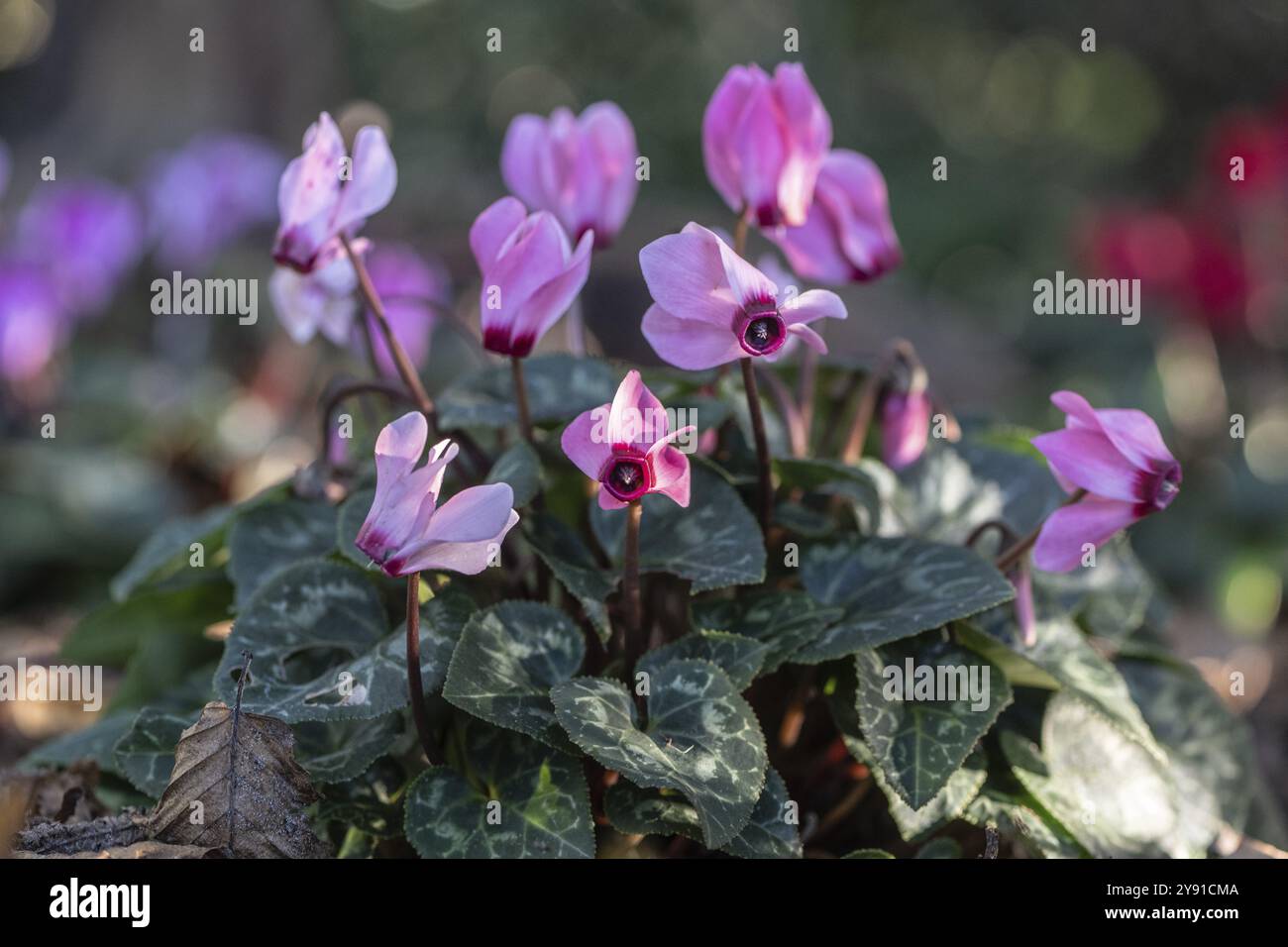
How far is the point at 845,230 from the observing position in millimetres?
1533

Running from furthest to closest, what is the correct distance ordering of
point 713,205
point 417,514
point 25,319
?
point 713,205 < point 25,319 < point 417,514

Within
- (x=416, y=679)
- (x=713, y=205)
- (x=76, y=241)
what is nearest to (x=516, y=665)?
(x=416, y=679)

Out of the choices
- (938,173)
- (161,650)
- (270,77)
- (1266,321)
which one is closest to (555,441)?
(161,650)

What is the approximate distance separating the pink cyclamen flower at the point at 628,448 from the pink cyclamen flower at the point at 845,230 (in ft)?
1.71

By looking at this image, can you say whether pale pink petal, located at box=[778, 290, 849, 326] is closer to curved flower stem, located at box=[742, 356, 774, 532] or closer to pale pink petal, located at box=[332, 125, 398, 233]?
curved flower stem, located at box=[742, 356, 774, 532]

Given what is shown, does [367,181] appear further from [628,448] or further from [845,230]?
[845,230]

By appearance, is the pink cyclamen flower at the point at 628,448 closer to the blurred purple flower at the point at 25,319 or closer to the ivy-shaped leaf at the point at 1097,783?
the ivy-shaped leaf at the point at 1097,783

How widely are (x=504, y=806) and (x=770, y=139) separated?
0.72 metres

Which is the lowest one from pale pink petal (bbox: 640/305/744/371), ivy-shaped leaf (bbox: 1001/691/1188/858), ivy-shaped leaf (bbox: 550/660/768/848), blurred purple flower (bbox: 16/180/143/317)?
ivy-shaped leaf (bbox: 1001/691/1188/858)

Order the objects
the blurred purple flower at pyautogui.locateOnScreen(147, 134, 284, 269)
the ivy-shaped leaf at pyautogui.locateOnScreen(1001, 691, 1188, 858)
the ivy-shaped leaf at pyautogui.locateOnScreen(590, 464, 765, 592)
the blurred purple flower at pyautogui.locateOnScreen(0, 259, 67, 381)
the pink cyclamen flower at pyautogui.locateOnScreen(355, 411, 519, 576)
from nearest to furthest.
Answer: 1. the pink cyclamen flower at pyautogui.locateOnScreen(355, 411, 519, 576)
2. the ivy-shaped leaf at pyautogui.locateOnScreen(590, 464, 765, 592)
3. the ivy-shaped leaf at pyautogui.locateOnScreen(1001, 691, 1188, 858)
4. the blurred purple flower at pyautogui.locateOnScreen(0, 259, 67, 381)
5. the blurred purple flower at pyautogui.locateOnScreen(147, 134, 284, 269)

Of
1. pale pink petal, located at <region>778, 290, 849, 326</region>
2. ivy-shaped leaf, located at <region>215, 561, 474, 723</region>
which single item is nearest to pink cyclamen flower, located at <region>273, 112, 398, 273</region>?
ivy-shaped leaf, located at <region>215, 561, 474, 723</region>

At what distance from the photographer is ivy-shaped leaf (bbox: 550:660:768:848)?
109 cm

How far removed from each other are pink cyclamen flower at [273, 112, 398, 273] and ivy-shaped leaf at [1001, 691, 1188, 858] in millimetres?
876

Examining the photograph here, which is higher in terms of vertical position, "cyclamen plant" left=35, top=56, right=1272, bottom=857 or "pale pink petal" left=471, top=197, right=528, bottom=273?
"pale pink petal" left=471, top=197, right=528, bottom=273
